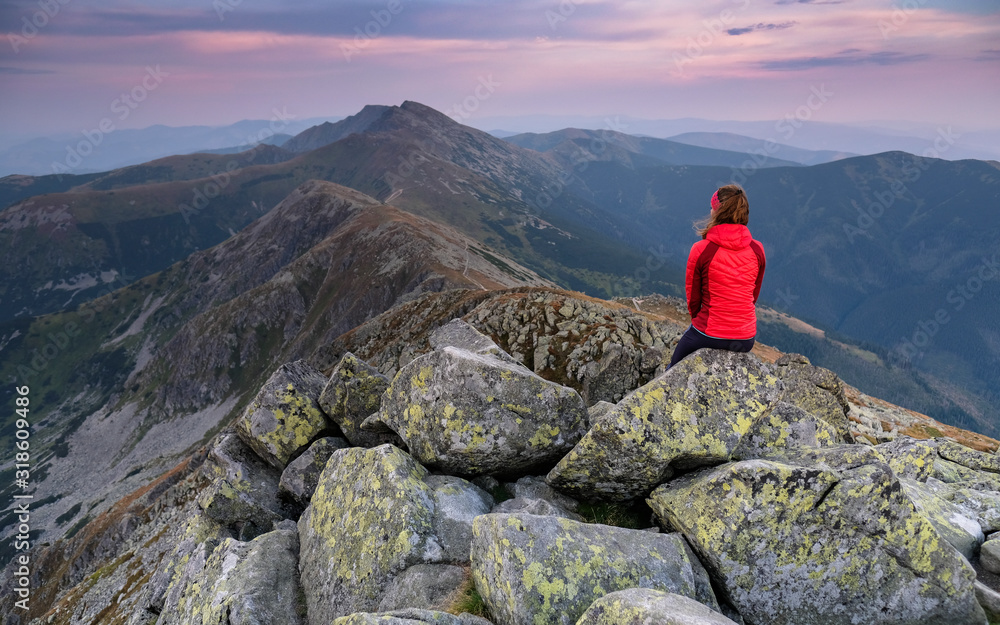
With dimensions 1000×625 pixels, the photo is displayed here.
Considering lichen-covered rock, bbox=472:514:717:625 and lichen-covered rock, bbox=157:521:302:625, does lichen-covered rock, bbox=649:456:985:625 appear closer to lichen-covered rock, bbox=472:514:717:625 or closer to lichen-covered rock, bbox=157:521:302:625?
lichen-covered rock, bbox=472:514:717:625

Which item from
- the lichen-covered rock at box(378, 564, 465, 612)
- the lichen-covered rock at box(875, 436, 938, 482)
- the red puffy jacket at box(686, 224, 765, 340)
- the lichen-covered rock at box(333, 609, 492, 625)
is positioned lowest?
the lichen-covered rock at box(875, 436, 938, 482)

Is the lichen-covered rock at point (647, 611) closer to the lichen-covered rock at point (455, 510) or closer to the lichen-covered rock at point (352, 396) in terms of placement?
the lichen-covered rock at point (455, 510)

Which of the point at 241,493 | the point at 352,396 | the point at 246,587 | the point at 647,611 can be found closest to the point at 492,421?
the point at 647,611

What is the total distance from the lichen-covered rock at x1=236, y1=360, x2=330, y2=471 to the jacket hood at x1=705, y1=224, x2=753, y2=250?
16.4 metres

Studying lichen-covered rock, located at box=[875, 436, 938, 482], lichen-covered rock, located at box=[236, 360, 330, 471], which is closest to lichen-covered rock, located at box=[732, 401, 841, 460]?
lichen-covered rock, located at box=[875, 436, 938, 482]

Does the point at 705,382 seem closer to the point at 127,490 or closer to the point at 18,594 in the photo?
the point at 18,594

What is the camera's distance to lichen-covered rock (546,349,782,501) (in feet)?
39.7

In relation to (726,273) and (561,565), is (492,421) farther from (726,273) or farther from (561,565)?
(726,273)

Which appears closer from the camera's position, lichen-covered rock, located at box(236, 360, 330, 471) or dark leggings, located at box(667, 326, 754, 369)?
dark leggings, located at box(667, 326, 754, 369)

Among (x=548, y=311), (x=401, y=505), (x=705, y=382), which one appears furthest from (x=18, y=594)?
(x=705, y=382)

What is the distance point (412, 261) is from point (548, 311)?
4318 inches

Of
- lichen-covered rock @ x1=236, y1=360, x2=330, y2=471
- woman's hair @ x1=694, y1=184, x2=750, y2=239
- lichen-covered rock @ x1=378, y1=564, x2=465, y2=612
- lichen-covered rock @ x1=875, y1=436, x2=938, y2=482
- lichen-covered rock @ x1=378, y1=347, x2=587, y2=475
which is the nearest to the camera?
lichen-covered rock @ x1=378, y1=564, x2=465, y2=612

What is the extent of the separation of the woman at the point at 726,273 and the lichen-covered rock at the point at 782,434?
2476 mm

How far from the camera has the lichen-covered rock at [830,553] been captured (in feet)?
32.3
